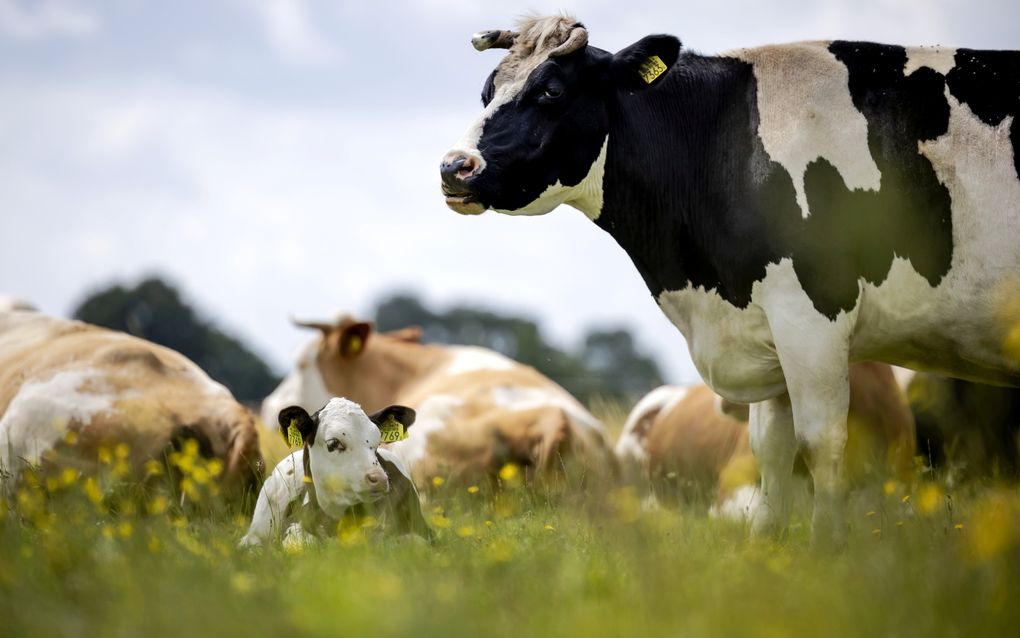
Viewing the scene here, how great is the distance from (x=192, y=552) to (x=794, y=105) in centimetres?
344

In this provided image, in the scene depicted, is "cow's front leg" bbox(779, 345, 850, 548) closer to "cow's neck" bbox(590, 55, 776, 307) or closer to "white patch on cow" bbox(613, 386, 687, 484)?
"cow's neck" bbox(590, 55, 776, 307)

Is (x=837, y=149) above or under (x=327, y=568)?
above

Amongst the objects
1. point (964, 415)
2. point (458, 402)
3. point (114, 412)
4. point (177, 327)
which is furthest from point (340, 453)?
point (177, 327)

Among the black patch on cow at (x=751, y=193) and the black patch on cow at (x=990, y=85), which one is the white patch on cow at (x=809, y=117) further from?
the black patch on cow at (x=990, y=85)

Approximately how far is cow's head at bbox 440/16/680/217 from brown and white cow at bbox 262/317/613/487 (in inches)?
63.6

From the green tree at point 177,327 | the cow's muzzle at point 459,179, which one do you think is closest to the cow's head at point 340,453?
the cow's muzzle at point 459,179

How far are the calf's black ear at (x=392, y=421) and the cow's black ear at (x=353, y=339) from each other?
492cm

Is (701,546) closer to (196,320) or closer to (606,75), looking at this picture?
(606,75)

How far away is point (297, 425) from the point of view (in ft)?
18.1

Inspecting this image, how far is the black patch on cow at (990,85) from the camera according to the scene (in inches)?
203

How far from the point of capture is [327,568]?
4066 millimetres

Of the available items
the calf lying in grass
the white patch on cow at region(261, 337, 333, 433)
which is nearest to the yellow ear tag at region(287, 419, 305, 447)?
the calf lying in grass

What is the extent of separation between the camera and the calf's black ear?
228 inches

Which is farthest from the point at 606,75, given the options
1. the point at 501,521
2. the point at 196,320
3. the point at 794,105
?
the point at 196,320
